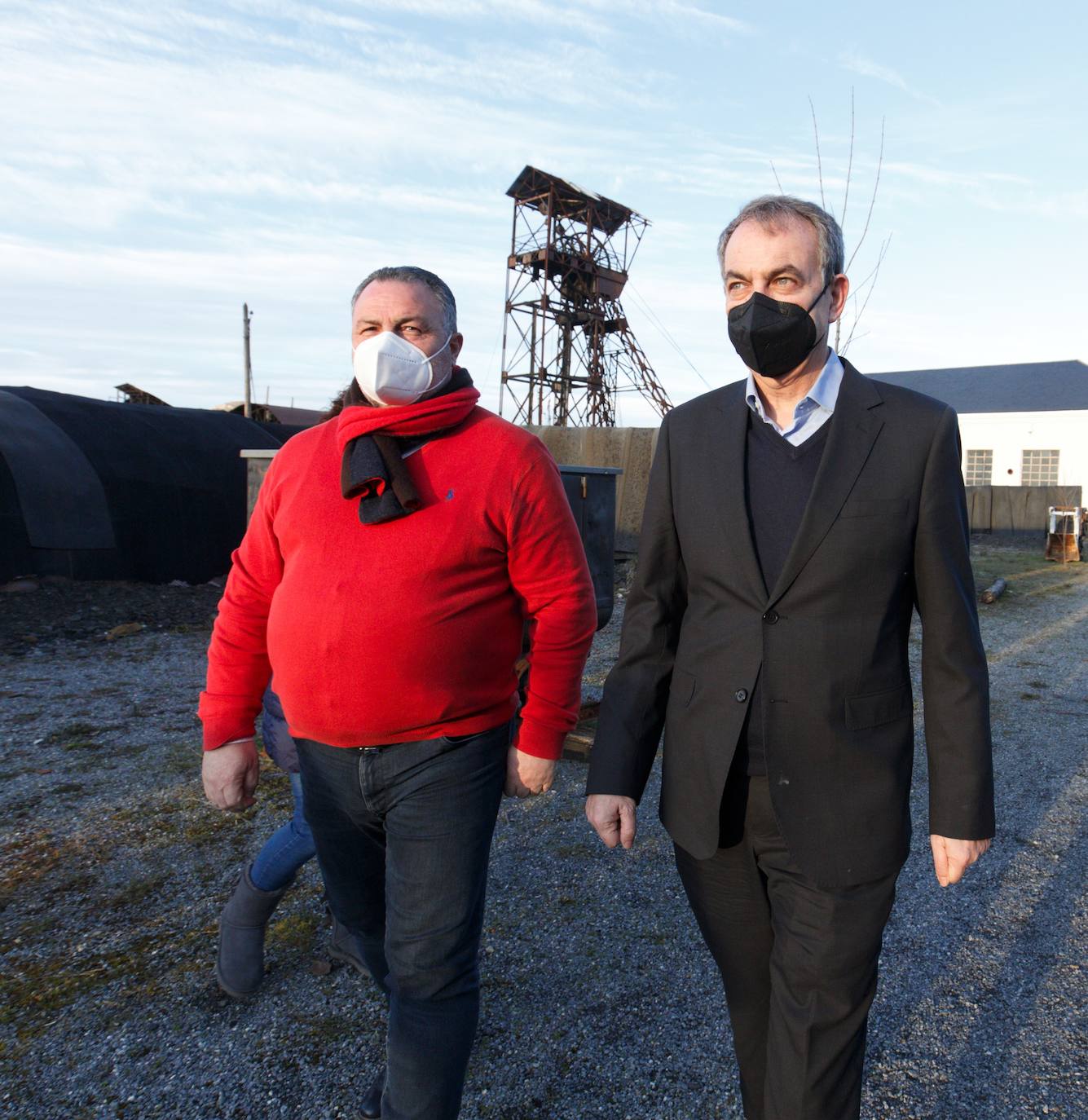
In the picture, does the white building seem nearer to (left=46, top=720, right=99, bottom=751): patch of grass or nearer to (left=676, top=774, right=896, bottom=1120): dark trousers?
(left=46, top=720, right=99, bottom=751): patch of grass

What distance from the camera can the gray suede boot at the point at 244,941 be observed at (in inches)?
109

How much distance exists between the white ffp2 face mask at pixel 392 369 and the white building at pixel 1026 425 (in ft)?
99.9

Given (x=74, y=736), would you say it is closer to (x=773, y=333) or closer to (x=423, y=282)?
(x=423, y=282)

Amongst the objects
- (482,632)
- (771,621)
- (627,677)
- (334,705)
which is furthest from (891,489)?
(334,705)

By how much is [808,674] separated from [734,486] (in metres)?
0.42

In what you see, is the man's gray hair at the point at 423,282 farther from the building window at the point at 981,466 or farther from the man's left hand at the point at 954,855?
the building window at the point at 981,466

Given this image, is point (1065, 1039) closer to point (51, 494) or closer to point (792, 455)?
point (792, 455)

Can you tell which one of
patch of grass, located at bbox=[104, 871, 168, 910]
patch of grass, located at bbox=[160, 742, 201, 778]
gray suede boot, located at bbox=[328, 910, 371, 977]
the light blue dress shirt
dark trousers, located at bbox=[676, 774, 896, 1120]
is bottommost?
patch of grass, located at bbox=[160, 742, 201, 778]

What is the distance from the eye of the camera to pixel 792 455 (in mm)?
1822

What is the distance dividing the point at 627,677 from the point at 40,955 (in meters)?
2.52

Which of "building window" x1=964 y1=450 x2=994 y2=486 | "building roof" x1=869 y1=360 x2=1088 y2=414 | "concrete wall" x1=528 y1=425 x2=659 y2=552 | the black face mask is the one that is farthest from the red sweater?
"building window" x1=964 y1=450 x2=994 y2=486

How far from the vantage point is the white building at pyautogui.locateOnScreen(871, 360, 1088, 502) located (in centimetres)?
3067

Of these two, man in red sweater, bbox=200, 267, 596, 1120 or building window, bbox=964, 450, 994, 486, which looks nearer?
man in red sweater, bbox=200, 267, 596, 1120

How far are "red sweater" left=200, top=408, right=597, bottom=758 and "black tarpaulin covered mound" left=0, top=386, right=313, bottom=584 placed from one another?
348 inches
